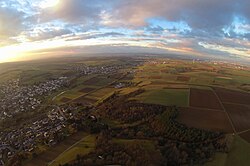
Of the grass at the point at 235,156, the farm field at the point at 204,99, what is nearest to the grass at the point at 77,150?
the grass at the point at 235,156

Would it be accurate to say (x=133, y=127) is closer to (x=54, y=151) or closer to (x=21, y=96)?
(x=54, y=151)

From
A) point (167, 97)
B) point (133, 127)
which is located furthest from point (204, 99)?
point (133, 127)

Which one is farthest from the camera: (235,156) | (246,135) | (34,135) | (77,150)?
(34,135)

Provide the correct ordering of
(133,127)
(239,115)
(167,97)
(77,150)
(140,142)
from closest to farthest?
(77,150)
(140,142)
(133,127)
(239,115)
(167,97)

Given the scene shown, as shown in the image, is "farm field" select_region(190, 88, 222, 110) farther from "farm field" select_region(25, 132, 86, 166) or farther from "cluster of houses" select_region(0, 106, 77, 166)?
"cluster of houses" select_region(0, 106, 77, 166)

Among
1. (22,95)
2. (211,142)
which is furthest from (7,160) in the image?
(22,95)

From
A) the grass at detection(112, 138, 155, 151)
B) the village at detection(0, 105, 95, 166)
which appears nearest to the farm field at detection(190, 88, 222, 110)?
the grass at detection(112, 138, 155, 151)

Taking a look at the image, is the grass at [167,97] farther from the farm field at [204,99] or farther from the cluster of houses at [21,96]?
the cluster of houses at [21,96]
